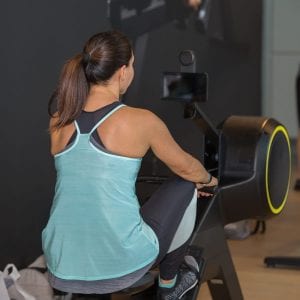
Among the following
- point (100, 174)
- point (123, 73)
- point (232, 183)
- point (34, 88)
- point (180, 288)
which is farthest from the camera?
point (34, 88)

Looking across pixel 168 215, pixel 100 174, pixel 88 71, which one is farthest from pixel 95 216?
pixel 88 71

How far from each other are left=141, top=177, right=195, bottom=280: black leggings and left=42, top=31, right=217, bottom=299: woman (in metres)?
0.04

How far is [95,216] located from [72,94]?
37 cm

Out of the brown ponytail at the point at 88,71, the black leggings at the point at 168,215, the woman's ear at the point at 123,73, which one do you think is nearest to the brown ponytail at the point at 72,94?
the brown ponytail at the point at 88,71

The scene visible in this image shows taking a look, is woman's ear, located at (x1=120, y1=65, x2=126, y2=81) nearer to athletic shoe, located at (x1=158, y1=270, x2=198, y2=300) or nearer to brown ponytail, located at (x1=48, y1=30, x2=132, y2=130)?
brown ponytail, located at (x1=48, y1=30, x2=132, y2=130)

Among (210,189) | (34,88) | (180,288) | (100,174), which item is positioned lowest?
(180,288)

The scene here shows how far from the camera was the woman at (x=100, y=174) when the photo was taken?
2100 millimetres

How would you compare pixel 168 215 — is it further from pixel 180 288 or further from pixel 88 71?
pixel 88 71

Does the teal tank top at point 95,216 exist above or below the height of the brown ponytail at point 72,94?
below

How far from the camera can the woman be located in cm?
210

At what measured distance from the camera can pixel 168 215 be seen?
226 cm

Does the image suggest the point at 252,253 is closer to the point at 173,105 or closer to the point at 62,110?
the point at 173,105

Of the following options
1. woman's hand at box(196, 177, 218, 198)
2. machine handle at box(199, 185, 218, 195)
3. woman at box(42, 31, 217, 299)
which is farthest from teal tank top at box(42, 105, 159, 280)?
machine handle at box(199, 185, 218, 195)

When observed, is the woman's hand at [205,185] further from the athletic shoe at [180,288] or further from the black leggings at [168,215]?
the athletic shoe at [180,288]
